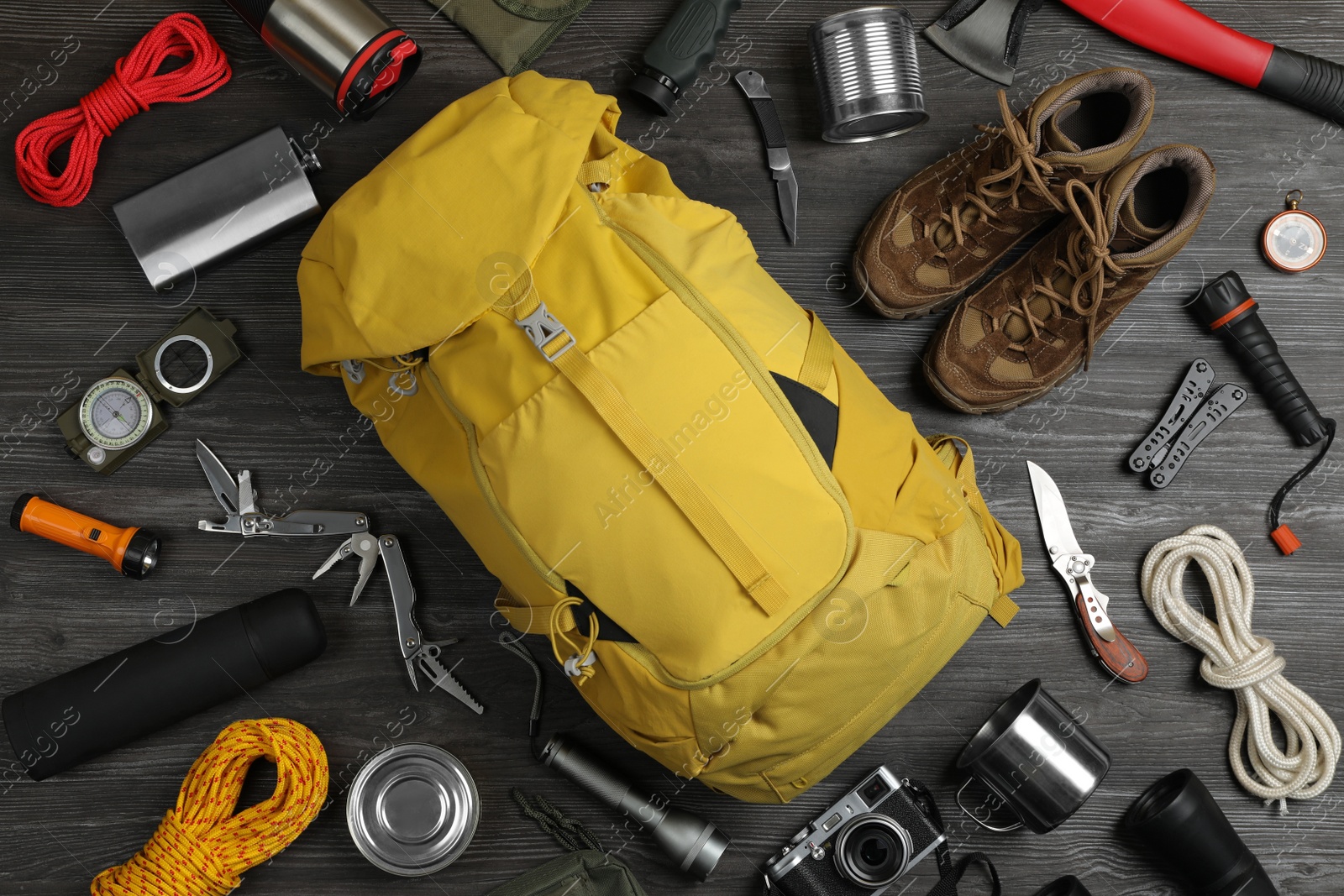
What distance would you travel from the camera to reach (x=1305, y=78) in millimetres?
1587

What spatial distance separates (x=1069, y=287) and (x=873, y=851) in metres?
1.09

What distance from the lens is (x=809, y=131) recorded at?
1.61 m

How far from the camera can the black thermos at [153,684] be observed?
4.56 feet

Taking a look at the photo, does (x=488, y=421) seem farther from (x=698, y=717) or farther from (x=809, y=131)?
(x=809, y=131)

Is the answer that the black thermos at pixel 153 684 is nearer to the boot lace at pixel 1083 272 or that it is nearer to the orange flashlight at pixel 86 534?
the orange flashlight at pixel 86 534

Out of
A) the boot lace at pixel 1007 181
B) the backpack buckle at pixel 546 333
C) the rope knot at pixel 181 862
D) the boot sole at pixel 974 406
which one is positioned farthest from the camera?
the boot sole at pixel 974 406

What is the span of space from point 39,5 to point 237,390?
82 cm

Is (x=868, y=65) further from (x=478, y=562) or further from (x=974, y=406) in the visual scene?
(x=478, y=562)

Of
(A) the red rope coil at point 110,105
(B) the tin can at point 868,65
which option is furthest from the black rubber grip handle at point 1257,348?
(A) the red rope coil at point 110,105

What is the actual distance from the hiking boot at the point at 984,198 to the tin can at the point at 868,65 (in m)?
0.15

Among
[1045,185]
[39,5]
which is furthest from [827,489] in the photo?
[39,5]

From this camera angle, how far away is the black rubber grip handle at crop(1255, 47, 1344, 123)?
62.4 inches

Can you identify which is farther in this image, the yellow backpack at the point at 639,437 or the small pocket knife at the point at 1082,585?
the small pocket knife at the point at 1082,585

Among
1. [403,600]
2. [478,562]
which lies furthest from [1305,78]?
[403,600]
